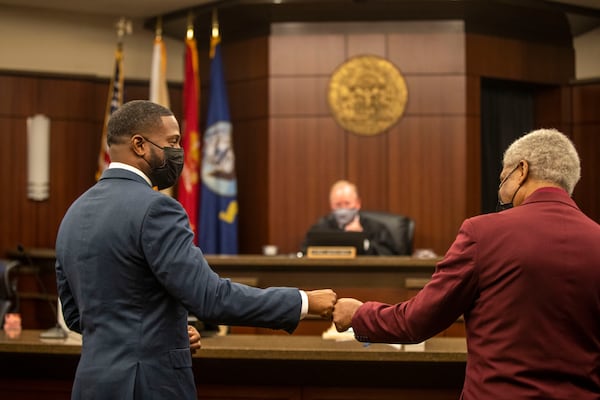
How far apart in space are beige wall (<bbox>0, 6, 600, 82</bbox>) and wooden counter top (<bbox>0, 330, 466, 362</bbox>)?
5.72m

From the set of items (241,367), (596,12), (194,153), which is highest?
(596,12)

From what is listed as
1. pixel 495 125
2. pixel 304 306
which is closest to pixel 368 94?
pixel 495 125

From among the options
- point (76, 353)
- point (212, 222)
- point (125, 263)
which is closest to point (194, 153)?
point (212, 222)

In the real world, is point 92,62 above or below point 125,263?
above

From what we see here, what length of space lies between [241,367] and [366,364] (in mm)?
515

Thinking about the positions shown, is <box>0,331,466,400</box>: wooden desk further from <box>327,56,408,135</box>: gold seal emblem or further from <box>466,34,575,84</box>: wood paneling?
<box>466,34,575,84</box>: wood paneling

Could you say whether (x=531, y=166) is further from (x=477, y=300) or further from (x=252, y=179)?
(x=252, y=179)

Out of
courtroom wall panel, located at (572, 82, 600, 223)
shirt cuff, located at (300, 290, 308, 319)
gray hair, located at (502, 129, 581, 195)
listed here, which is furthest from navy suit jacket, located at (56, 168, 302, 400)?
courtroom wall panel, located at (572, 82, 600, 223)

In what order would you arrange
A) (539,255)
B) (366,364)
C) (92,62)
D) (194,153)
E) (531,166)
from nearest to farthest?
(539,255)
(531,166)
(366,364)
(194,153)
(92,62)

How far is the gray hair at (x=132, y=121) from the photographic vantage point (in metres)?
2.44

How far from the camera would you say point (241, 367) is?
11.6 ft

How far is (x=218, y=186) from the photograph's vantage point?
332 inches

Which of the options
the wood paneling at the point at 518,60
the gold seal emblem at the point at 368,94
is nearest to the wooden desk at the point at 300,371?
the gold seal emblem at the point at 368,94

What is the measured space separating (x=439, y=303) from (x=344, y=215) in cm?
447
